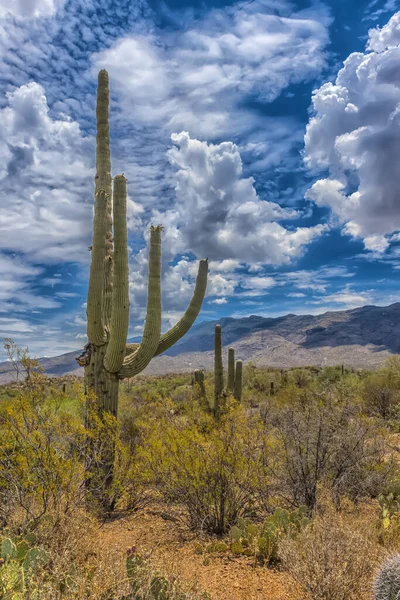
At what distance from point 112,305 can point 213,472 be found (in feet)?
12.0

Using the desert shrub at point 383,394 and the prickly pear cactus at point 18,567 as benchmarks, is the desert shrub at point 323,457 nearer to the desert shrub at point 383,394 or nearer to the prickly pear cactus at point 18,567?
the prickly pear cactus at point 18,567

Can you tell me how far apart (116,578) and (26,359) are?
3407 millimetres

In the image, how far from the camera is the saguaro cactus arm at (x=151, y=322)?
8977 millimetres

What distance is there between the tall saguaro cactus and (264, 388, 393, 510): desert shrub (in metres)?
3.20

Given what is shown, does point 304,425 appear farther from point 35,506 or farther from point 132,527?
point 35,506

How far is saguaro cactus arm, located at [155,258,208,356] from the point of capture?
10.1 metres

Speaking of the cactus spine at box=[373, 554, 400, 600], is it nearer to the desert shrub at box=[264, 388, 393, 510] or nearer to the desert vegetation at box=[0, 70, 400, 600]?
the desert vegetation at box=[0, 70, 400, 600]

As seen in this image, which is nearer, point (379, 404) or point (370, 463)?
point (370, 463)

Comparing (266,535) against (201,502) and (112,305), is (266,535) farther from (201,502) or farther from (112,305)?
(112,305)

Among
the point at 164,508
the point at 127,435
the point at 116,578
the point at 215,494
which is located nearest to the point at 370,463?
the point at 215,494

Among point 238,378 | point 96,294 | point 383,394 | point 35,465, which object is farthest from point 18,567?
point 383,394

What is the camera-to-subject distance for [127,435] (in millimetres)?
9305

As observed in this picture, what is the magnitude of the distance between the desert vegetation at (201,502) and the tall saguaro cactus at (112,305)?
2.59 feet

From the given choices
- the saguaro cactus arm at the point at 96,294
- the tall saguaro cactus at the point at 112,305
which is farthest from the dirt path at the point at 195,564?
the saguaro cactus arm at the point at 96,294
